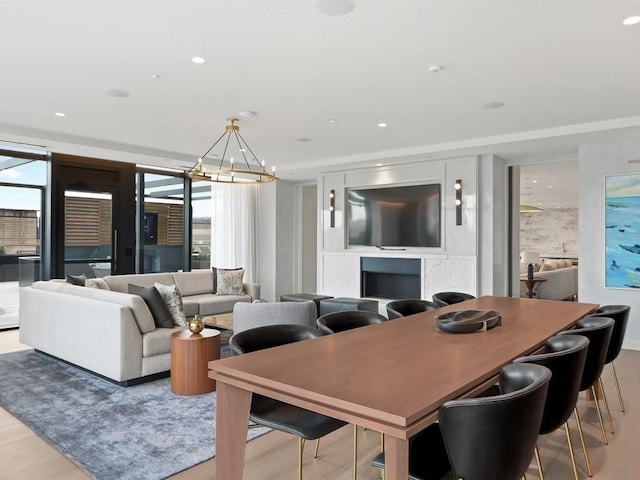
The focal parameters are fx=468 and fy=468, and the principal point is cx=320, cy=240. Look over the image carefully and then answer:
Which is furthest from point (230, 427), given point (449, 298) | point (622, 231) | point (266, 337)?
point (622, 231)

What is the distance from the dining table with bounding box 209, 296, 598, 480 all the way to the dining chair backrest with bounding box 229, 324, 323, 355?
26 centimetres

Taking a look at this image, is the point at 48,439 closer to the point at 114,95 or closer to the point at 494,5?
the point at 114,95

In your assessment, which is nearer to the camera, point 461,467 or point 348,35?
point 461,467

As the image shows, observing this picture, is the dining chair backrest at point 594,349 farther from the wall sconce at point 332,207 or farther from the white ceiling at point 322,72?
the wall sconce at point 332,207

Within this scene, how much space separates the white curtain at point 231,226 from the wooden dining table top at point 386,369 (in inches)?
259

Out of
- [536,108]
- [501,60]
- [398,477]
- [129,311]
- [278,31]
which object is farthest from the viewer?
[536,108]

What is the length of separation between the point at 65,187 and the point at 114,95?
11.8 ft

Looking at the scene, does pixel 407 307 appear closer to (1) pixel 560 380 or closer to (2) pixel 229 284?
(1) pixel 560 380

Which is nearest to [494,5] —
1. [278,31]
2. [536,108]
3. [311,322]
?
[278,31]

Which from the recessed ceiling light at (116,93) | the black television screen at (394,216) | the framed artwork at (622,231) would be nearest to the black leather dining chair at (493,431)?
the recessed ceiling light at (116,93)

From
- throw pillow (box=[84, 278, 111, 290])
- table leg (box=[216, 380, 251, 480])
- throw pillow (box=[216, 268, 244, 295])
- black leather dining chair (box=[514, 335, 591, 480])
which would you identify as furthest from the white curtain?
black leather dining chair (box=[514, 335, 591, 480])

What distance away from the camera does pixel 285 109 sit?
472 centimetres

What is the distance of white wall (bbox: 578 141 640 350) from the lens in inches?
220

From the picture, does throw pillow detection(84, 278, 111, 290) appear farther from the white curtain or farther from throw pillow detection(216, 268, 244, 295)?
the white curtain
